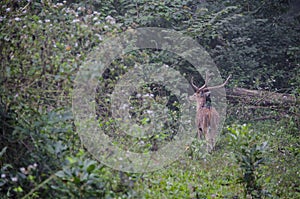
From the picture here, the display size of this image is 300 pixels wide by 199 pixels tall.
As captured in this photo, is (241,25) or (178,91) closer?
(178,91)

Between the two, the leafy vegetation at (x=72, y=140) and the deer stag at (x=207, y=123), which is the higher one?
the leafy vegetation at (x=72, y=140)

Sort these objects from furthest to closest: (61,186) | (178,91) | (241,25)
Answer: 1. (241,25)
2. (178,91)
3. (61,186)

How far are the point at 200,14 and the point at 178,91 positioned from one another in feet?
7.94

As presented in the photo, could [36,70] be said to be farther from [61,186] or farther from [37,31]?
[61,186]

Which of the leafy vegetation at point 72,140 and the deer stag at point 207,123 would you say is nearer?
the leafy vegetation at point 72,140

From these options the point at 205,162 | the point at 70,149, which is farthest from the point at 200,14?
the point at 70,149

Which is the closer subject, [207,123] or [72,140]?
[72,140]

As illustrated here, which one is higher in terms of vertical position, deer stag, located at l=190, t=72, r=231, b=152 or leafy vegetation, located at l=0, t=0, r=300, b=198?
leafy vegetation, located at l=0, t=0, r=300, b=198

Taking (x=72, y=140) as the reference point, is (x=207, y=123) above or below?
below

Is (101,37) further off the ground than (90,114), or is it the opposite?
(101,37)

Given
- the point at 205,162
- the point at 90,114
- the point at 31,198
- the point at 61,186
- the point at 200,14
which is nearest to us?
the point at 61,186

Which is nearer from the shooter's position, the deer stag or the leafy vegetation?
the leafy vegetation

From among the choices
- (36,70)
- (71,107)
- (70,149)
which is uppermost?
(36,70)

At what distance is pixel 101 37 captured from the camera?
529cm
